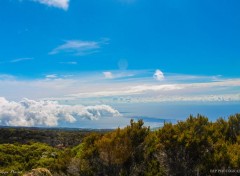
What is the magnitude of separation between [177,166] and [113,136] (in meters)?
5.74

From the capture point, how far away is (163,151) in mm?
22516

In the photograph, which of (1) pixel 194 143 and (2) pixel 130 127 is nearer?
(1) pixel 194 143

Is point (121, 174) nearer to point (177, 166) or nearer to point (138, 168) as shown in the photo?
point (138, 168)

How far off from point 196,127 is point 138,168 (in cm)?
533

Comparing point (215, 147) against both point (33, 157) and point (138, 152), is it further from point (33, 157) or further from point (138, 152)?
point (33, 157)

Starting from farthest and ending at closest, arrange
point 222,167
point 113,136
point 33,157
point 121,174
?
point 33,157 → point 113,136 → point 121,174 → point 222,167

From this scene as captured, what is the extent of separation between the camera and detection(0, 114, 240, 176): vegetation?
20.5 meters

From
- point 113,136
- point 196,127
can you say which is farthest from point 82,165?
point 196,127

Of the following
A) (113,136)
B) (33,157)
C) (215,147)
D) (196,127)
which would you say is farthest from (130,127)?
(33,157)

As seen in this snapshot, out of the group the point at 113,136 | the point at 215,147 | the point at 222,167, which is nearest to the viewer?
the point at 222,167

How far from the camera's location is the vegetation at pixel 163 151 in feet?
67.3

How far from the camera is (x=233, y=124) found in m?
26.0

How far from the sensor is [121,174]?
23016 mm

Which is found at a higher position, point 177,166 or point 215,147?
point 215,147
